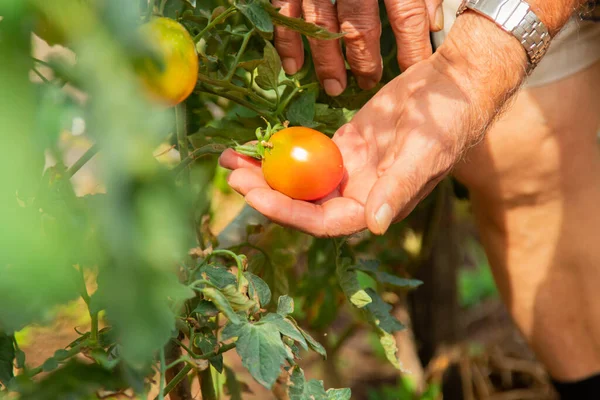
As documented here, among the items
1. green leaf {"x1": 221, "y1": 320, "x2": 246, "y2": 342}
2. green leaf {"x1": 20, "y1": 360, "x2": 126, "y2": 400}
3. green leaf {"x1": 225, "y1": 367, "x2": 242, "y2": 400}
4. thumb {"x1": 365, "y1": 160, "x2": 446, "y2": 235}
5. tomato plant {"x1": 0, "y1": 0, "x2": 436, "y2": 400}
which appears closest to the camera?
tomato plant {"x1": 0, "y1": 0, "x2": 436, "y2": 400}

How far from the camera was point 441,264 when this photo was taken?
1.84 meters

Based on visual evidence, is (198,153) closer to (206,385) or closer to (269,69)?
(269,69)

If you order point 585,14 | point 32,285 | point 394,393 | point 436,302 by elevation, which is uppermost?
point 32,285

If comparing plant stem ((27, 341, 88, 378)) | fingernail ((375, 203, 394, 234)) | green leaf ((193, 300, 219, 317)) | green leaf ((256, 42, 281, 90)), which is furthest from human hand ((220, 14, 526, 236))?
plant stem ((27, 341, 88, 378))

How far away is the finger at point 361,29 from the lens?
1.11m

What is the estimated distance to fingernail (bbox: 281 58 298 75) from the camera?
1135 mm

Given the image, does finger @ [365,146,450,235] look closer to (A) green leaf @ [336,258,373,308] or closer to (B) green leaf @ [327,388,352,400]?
(A) green leaf @ [336,258,373,308]

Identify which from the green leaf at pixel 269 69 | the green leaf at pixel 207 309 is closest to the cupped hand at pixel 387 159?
the green leaf at pixel 269 69

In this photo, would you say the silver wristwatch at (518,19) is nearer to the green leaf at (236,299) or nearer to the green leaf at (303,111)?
the green leaf at (303,111)

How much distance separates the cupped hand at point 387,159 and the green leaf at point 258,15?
0.19 meters

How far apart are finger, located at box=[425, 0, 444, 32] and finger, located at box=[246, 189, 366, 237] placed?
37cm

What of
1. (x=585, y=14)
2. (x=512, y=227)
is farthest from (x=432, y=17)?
(x=512, y=227)

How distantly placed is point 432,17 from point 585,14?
39 centimetres

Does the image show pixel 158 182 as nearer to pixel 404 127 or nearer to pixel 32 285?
pixel 32 285
